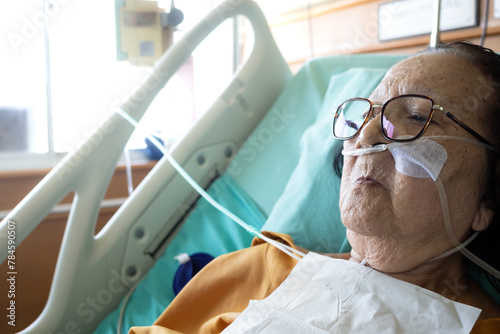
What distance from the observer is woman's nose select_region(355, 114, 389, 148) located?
0.89 m

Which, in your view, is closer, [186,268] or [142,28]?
[186,268]

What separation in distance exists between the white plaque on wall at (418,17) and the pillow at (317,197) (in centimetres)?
80

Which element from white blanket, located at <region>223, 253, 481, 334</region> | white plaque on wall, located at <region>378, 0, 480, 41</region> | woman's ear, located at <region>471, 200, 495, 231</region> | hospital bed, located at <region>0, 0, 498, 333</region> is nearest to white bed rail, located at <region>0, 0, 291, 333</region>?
hospital bed, located at <region>0, 0, 498, 333</region>

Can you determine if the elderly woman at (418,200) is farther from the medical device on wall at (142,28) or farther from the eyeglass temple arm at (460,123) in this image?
the medical device on wall at (142,28)

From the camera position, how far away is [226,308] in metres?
1.05

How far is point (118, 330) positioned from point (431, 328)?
898 millimetres

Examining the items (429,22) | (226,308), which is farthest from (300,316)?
(429,22)

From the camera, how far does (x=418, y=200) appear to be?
2.79 feet

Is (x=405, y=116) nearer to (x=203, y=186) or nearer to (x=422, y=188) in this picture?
(x=422, y=188)

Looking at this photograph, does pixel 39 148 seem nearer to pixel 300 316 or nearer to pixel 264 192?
pixel 264 192

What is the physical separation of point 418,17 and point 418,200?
1.64 meters

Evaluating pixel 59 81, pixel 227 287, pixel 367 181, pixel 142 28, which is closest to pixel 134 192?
pixel 227 287

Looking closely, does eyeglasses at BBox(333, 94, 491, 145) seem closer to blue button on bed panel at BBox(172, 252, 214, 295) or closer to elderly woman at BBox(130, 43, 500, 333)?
elderly woman at BBox(130, 43, 500, 333)

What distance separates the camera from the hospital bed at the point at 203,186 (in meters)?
1.23
